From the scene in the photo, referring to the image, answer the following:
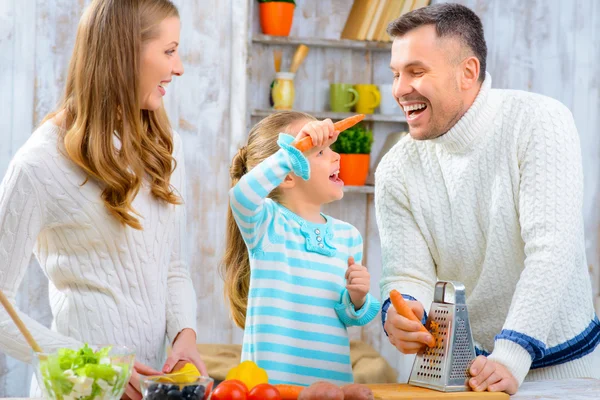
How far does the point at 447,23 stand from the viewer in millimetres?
1990

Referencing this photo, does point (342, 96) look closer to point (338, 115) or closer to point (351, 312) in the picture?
point (338, 115)

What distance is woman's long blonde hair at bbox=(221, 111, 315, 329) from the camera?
2193 mm

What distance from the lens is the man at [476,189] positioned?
189 cm

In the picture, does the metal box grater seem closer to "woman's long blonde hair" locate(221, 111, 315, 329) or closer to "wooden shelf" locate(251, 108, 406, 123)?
"woman's long blonde hair" locate(221, 111, 315, 329)

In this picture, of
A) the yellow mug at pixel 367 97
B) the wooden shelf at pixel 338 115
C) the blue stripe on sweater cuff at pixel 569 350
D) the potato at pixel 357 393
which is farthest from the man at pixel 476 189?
the yellow mug at pixel 367 97

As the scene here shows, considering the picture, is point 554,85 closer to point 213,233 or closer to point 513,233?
point 213,233

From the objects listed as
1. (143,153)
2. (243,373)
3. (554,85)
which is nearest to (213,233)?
(554,85)

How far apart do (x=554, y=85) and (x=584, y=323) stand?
237 cm

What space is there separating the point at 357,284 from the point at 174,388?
79 centimetres

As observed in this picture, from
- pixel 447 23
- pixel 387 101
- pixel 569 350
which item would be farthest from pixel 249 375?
pixel 387 101

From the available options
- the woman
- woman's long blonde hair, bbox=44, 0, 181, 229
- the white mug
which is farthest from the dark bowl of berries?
the white mug

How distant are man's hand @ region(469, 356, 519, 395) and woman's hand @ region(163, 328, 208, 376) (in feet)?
1.83

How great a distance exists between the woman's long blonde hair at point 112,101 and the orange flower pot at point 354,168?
7.07 ft

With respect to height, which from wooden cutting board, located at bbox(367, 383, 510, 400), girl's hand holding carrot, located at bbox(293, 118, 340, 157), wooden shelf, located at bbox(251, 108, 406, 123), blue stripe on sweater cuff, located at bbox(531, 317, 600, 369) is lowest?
blue stripe on sweater cuff, located at bbox(531, 317, 600, 369)
